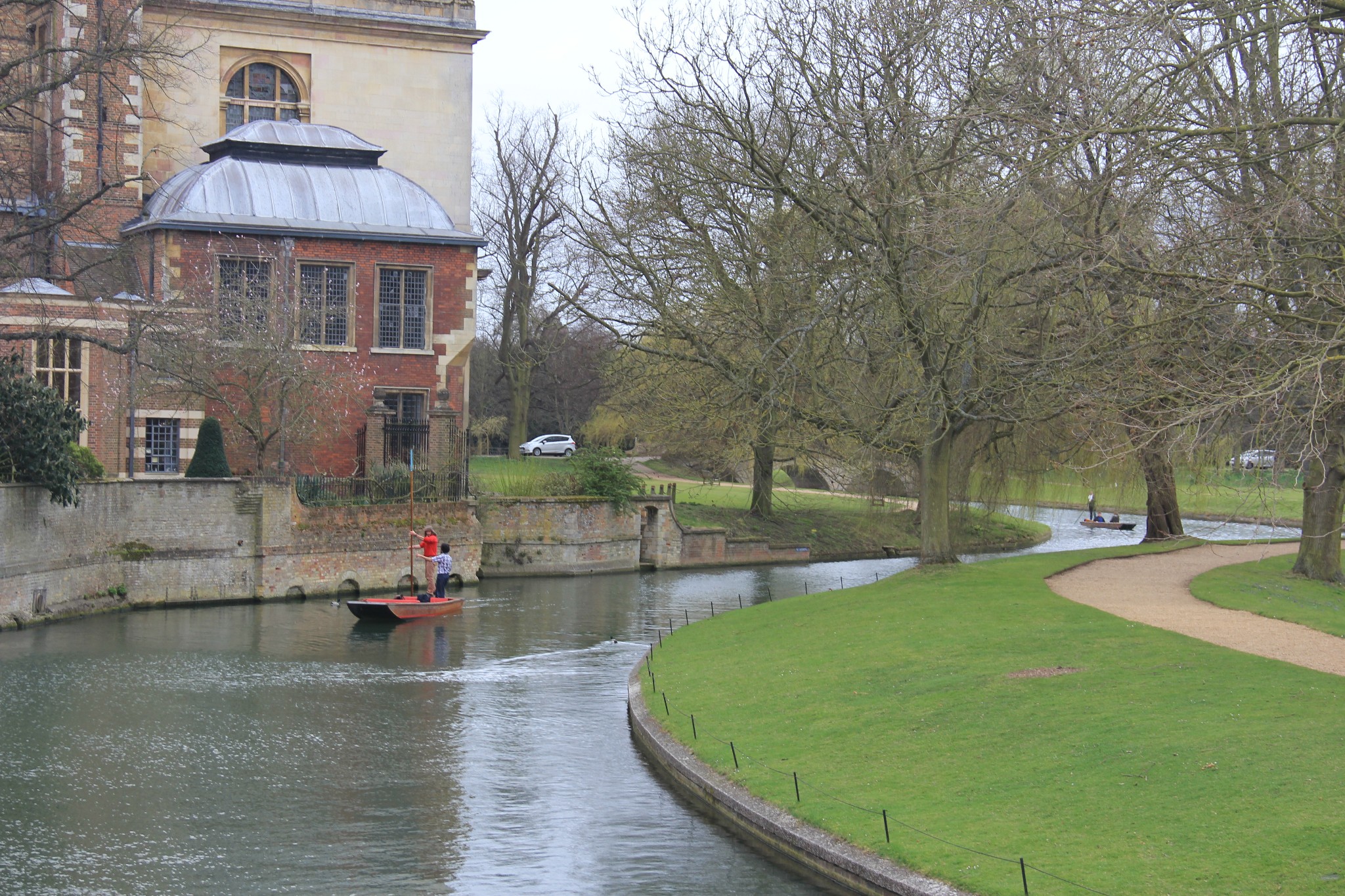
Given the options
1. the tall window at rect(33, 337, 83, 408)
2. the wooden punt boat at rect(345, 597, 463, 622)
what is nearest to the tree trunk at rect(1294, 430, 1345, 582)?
the wooden punt boat at rect(345, 597, 463, 622)

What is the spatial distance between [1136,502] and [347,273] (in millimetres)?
26064

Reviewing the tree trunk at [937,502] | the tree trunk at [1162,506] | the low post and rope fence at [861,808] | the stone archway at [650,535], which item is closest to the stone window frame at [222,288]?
the stone archway at [650,535]

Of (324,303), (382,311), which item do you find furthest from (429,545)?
(382,311)

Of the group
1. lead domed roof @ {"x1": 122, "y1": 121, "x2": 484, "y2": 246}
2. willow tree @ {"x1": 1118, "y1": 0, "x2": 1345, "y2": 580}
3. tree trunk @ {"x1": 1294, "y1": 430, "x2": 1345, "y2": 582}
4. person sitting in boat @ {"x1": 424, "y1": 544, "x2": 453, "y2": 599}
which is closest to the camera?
willow tree @ {"x1": 1118, "y1": 0, "x2": 1345, "y2": 580}

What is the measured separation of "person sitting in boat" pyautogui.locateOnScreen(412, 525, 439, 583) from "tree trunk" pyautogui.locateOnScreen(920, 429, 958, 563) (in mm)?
12832

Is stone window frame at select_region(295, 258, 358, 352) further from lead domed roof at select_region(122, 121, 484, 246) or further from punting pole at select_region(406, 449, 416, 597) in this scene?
punting pole at select_region(406, 449, 416, 597)

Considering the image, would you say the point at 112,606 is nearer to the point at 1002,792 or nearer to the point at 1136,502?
the point at 1002,792

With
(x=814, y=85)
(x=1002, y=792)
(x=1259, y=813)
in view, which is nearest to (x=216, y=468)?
(x=814, y=85)

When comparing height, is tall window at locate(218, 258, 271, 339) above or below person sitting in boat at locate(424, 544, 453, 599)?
above

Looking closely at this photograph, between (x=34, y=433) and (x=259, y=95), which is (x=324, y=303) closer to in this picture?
(x=259, y=95)

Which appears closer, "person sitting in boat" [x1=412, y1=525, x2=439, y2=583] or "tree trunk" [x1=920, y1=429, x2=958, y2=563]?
"tree trunk" [x1=920, y1=429, x2=958, y2=563]

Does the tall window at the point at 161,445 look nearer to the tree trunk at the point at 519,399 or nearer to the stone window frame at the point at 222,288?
the stone window frame at the point at 222,288

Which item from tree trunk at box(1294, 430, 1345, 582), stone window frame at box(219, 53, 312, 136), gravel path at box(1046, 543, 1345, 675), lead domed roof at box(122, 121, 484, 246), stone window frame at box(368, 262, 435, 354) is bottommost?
gravel path at box(1046, 543, 1345, 675)

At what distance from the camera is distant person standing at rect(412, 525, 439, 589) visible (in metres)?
32.5
